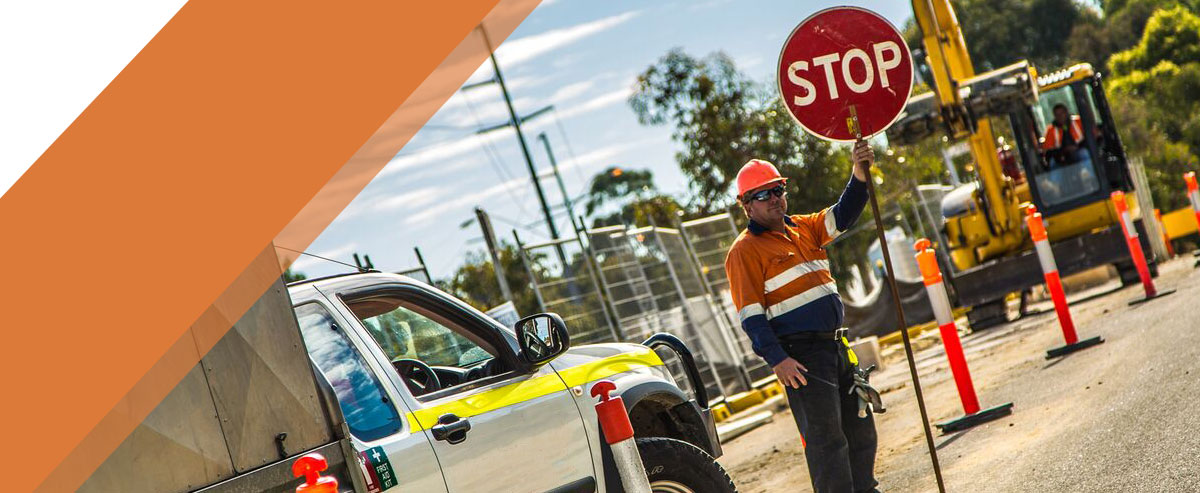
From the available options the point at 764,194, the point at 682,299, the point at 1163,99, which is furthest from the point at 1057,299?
the point at 1163,99

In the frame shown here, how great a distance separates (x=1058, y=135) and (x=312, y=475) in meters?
17.4

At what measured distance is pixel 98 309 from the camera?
3283 mm

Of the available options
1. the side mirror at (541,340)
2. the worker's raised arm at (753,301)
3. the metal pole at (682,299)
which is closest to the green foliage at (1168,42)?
the metal pole at (682,299)

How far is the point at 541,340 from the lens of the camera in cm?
571

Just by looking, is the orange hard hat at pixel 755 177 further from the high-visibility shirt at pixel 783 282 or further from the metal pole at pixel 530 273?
the metal pole at pixel 530 273

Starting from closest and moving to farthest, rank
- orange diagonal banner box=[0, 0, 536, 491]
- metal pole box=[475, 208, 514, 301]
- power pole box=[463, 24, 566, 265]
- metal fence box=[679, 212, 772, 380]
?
orange diagonal banner box=[0, 0, 536, 491] → metal pole box=[475, 208, 514, 301] → metal fence box=[679, 212, 772, 380] → power pole box=[463, 24, 566, 265]

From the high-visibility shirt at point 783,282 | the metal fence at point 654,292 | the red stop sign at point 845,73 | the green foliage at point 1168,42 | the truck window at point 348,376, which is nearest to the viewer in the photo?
the truck window at point 348,376

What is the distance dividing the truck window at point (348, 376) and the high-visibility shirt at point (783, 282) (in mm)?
2019

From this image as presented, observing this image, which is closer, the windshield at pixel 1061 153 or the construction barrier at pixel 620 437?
the construction barrier at pixel 620 437

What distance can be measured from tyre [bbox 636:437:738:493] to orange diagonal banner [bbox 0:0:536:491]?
2305 millimetres

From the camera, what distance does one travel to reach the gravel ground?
6605mm

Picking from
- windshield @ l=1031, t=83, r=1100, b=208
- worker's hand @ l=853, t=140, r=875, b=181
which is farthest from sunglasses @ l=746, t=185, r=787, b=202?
windshield @ l=1031, t=83, r=1100, b=208

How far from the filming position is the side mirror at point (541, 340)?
5664 mm

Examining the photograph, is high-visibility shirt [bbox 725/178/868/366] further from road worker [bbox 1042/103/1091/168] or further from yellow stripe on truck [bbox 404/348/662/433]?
road worker [bbox 1042/103/1091/168]
